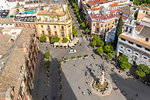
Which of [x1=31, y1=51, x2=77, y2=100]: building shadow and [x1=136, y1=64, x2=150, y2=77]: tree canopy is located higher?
[x1=136, y1=64, x2=150, y2=77]: tree canopy

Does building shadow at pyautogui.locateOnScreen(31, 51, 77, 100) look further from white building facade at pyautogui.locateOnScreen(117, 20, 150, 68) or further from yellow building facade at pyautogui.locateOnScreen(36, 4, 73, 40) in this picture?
white building facade at pyautogui.locateOnScreen(117, 20, 150, 68)

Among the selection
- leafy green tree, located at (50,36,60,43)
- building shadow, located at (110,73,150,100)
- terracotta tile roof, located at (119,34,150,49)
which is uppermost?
terracotta tile roof, located at (119,34,150,49)

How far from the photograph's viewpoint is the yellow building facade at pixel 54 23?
79250mm

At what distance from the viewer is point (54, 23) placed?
79125 millimetres

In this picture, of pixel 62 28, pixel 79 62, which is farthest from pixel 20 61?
pixel 62 28

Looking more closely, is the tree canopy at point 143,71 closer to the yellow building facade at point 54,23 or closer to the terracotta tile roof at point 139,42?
the terracotta tile roof at point 139,42

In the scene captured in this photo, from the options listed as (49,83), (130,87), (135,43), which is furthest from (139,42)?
(49,83)

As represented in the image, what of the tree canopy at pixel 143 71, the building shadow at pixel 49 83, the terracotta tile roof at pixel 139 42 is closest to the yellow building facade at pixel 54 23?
the building shadow at pixel 49 83

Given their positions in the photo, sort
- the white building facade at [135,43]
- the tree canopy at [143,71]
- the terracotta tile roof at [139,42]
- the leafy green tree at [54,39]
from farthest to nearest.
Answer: the leafy green tree at [54,39]
the white building facade at [135,43]
the terracotta tile roof at [139,42]
the tree canopy at [143,71]

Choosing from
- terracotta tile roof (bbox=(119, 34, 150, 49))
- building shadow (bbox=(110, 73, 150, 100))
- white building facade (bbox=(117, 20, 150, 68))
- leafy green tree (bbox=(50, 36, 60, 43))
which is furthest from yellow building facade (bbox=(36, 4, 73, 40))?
building shadow (bbox=(110, 73, 150, 100))

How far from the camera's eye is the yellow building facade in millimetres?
79250

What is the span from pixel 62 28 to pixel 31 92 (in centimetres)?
3732

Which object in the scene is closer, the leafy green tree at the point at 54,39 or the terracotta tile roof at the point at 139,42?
the terracotta tile roof at the point at 139,42

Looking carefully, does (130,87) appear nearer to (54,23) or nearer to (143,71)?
(143,71)
